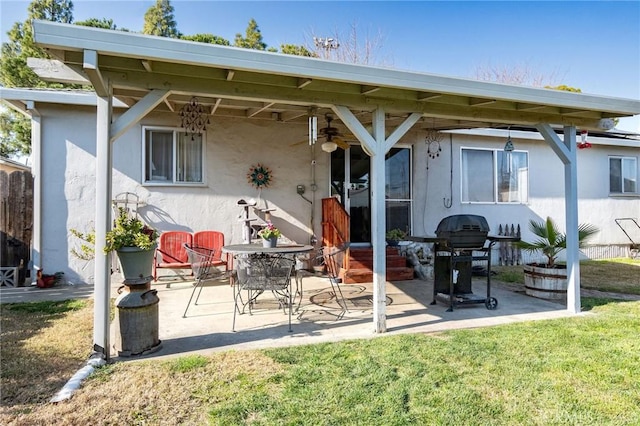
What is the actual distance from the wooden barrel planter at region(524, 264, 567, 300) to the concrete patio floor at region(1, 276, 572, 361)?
0.20 meters

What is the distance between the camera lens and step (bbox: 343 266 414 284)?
666cm

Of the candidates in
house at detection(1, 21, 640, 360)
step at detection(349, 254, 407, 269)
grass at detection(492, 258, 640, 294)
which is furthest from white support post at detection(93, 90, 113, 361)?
grass at detection(492, 258, 640, 294)

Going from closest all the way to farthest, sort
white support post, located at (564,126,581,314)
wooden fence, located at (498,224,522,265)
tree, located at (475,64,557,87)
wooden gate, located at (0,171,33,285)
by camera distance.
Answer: white support post, located at (564,126,581,314), wooden gate, located at (0,171,33,285), wooden fence, located at (498,224,522,265), tree, located at (475,64,557,87)

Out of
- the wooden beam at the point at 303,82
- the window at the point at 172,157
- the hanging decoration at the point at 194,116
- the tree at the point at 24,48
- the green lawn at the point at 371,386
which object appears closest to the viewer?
the green lawn at the point at 371,386

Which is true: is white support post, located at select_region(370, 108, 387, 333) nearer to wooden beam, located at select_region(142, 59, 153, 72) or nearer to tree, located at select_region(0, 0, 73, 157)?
wooden beam, located at select_region(142, 59, 153, 72)

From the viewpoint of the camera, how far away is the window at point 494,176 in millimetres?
8711

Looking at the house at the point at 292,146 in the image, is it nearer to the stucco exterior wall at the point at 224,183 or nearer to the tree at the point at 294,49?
the stucco exterior wall at the point at 224,183

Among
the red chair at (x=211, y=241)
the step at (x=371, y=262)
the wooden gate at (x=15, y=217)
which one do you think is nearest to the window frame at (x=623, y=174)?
the step at (x=371, y=262)

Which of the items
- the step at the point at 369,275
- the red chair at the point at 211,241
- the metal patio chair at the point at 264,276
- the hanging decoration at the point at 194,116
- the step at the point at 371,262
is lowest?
the step at the point at 369,275

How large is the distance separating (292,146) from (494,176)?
4716 millimetres

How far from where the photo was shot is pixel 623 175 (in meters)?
10.4

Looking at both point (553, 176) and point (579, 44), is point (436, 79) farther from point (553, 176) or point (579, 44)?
point (579, 44)

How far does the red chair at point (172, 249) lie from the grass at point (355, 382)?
8.68 ft

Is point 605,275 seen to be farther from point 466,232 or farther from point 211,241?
point 211,241
